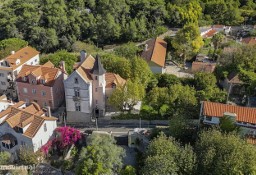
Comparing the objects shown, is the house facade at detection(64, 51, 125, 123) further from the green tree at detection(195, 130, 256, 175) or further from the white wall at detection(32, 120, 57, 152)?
the green tree at detection(195, 130, 256, 175)

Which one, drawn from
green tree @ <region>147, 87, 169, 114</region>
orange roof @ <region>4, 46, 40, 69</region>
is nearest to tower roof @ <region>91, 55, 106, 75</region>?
green tree @ <region>147, 87, 169, 114</region>

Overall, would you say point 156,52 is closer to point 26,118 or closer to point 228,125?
point 228,125

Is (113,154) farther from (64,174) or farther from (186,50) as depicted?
(186,50)

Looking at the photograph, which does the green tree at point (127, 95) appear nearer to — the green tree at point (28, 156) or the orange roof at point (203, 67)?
the green tree at point (28, 156)

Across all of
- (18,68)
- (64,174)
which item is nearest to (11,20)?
(18,68)

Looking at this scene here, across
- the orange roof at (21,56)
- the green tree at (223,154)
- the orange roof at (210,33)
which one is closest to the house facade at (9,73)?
the orange roof at (21,56)
